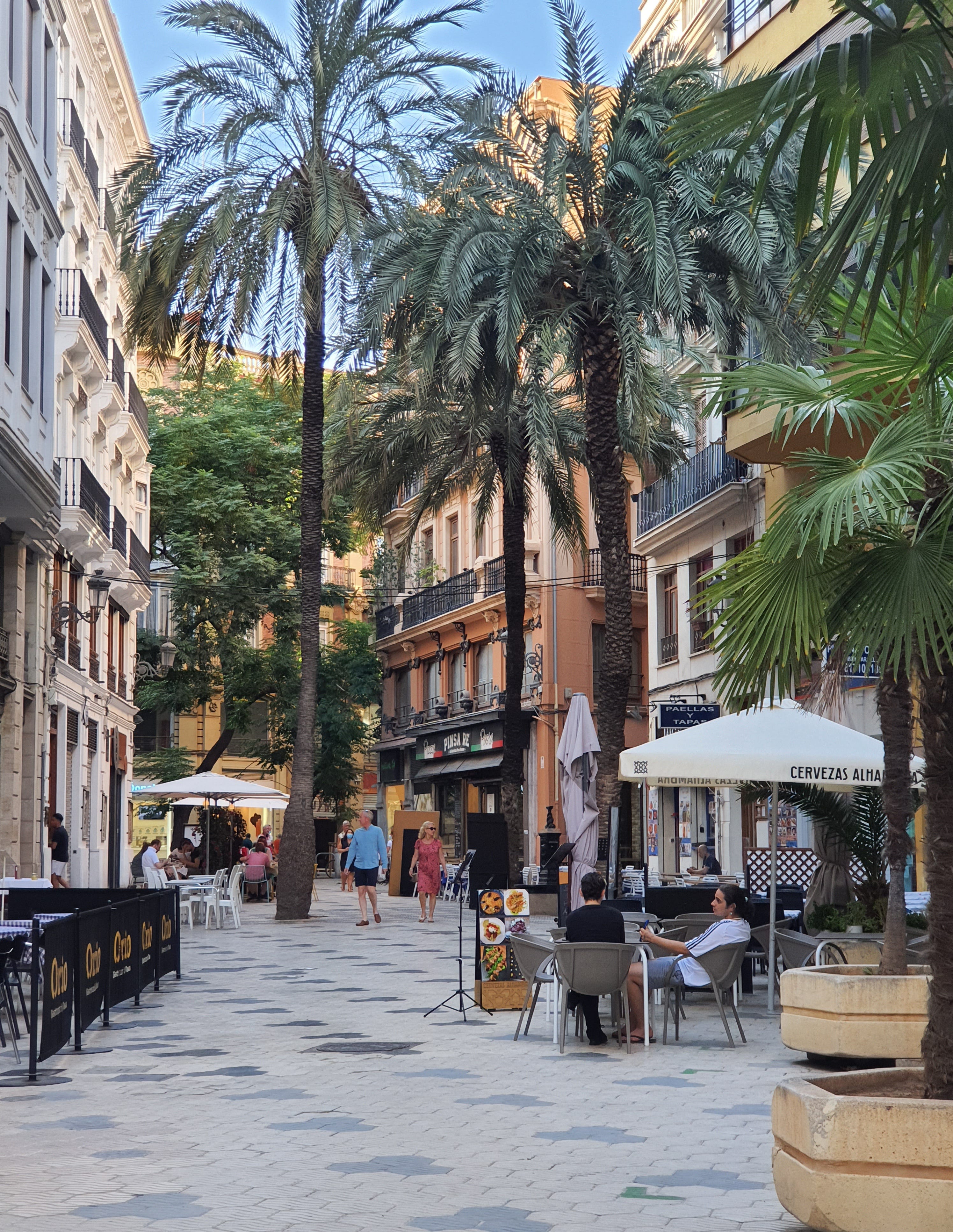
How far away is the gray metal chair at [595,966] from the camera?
11.2 meters

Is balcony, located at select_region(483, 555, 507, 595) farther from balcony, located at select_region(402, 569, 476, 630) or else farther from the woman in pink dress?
the woman in pink dress

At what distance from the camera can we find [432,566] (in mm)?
50875

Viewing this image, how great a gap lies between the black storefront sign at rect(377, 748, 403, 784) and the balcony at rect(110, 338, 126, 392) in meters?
19.6

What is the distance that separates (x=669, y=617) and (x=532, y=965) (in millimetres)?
24615

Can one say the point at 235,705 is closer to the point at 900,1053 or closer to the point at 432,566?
the point at 432,566

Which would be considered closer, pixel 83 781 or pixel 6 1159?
pixel 6 1159

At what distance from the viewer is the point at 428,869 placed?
89.9 feet

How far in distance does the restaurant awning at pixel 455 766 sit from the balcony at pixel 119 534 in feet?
41.4

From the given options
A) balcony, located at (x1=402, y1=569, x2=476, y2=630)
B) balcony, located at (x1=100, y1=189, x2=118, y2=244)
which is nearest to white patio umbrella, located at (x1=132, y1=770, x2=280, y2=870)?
balcony, located at (x1=100, y1=189, x2=118, y2=244)

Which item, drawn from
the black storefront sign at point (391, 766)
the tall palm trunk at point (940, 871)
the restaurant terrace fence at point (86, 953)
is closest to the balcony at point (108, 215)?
the restaurant terrace fence at point (86, 953)

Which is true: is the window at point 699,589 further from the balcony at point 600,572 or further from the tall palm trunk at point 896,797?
the tall palm trunk at point 896,797

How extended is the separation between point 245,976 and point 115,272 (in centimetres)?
2817

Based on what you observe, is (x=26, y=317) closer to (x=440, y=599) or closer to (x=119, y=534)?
(x=119, y=534)

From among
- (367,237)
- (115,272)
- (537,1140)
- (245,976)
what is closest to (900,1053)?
(537,1140)
